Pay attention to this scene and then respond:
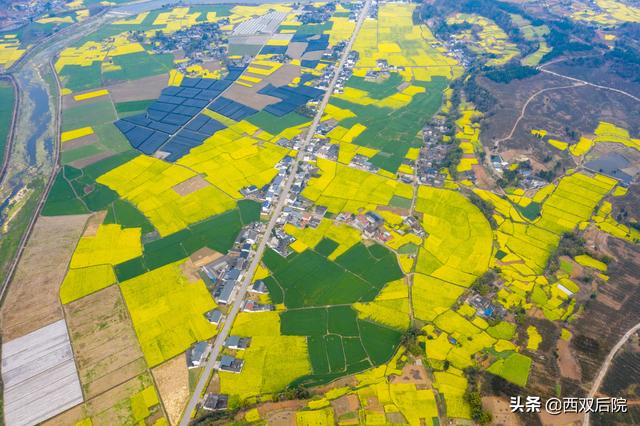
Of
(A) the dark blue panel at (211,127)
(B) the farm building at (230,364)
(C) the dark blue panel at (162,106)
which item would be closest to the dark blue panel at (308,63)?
(A) the dark blue panel at (211,127)

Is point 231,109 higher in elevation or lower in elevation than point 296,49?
lower

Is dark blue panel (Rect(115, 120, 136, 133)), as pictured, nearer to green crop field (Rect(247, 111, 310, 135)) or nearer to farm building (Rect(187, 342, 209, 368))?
green crop field (Rect(247, 111, 310, 135))

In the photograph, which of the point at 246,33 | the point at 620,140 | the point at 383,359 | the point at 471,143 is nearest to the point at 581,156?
the point at 620,140

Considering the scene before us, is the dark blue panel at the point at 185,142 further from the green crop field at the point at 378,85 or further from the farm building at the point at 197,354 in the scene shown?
Result: the farm building at the point at 197,354

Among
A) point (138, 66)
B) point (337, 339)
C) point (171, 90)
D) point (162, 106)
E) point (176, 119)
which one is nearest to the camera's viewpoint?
point (337, 339)

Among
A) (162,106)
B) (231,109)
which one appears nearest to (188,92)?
(162,106)

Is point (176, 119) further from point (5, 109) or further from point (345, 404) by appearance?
point (345, 404)

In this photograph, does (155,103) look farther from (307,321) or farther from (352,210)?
(307,321)
